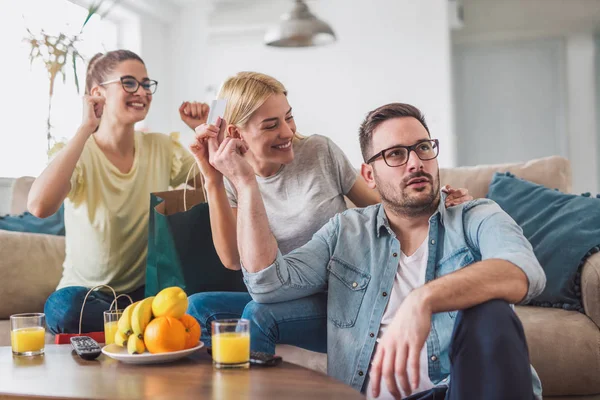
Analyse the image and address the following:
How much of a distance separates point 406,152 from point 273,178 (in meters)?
0.59

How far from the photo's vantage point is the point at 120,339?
4.56 ft

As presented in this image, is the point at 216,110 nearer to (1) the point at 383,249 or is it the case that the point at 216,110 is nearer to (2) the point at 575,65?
(1) the point at 383,249

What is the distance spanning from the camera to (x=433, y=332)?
1455 millimetres

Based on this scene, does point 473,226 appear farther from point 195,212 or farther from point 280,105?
point 195,212

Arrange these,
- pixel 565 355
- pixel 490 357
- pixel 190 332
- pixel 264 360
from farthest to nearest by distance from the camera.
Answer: pixel 565 355 < pixel 190 332 < pixel 264 360 < pixel 490 357

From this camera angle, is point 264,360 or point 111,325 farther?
point 111,325

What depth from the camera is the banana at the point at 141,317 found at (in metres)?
1.32

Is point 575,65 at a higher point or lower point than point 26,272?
higher

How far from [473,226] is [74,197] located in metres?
1.45

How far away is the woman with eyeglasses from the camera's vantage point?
229cm

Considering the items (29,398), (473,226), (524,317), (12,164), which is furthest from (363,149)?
(12,164)

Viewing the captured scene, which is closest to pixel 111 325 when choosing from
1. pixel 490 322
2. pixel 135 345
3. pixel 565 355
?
pixel 135 345

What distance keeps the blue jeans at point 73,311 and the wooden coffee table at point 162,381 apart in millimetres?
757

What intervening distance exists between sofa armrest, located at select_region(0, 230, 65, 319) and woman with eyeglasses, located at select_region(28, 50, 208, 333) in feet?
0.33
